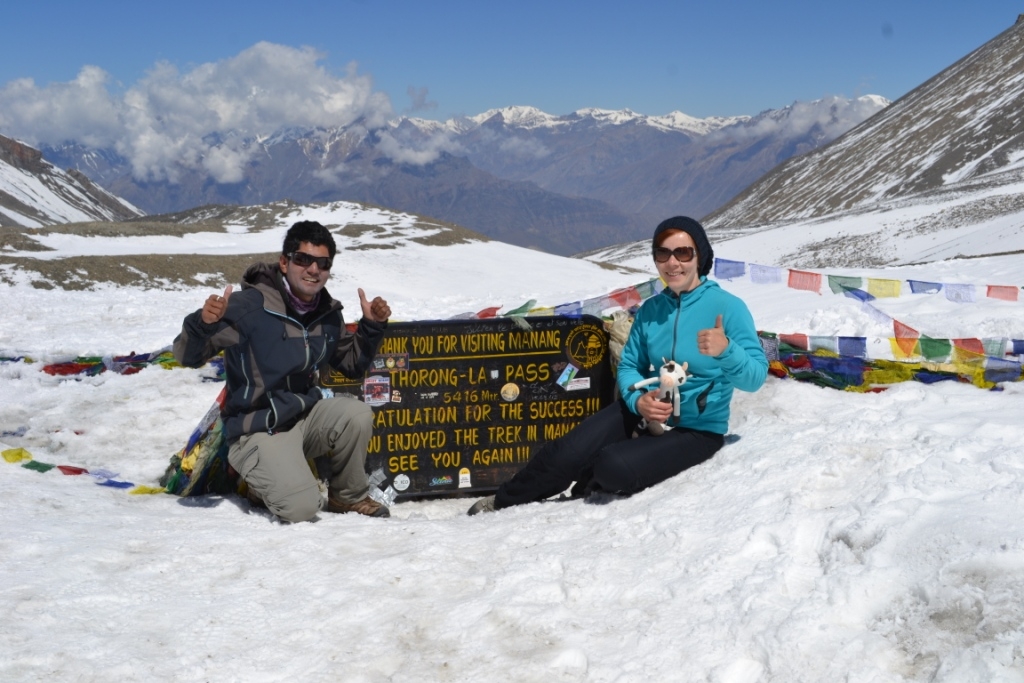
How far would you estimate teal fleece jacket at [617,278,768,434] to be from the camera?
509 cm

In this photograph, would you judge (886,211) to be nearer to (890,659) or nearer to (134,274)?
(134,274)

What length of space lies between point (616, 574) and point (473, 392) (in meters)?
3.19

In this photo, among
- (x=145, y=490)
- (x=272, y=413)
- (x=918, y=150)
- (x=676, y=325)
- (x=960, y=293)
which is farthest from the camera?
(x=918, y=150)

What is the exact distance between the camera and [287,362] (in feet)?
18.7

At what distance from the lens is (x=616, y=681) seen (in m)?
3.43

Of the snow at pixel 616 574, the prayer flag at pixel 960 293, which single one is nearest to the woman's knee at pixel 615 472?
the snow at pixel 616 574

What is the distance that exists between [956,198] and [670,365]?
80.6 metres

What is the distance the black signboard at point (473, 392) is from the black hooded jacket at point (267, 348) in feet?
3.46

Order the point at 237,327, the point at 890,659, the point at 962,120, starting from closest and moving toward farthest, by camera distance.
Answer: the point at 890,659, the point at 237,327, the point at 962,120

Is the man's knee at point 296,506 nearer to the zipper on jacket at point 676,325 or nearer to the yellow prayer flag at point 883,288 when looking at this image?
the zipper on jacket at point 676,325

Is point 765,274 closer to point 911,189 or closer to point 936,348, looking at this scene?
point 936,348

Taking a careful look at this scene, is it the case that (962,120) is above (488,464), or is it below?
above

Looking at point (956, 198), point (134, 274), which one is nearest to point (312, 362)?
point (134, 274)

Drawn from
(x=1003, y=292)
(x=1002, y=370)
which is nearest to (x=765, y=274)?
(x=1003, y=292)
